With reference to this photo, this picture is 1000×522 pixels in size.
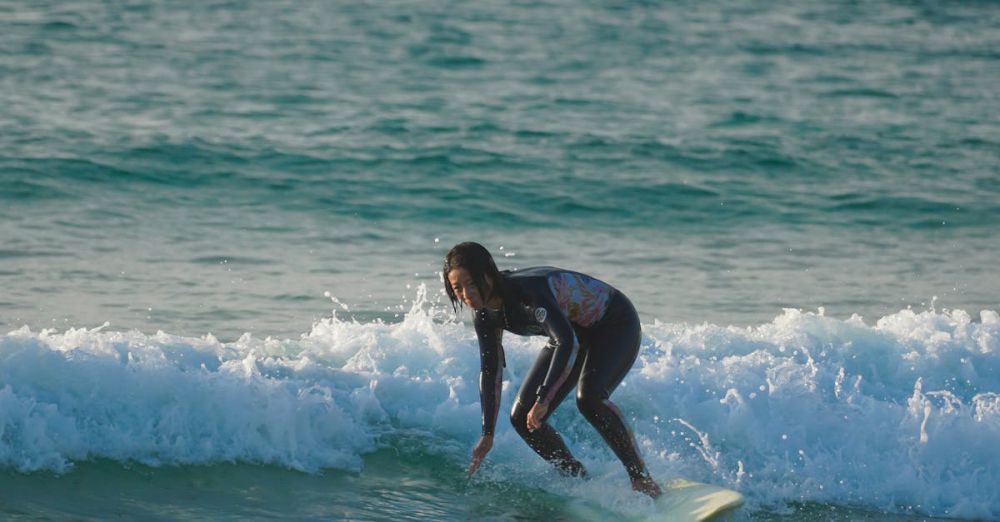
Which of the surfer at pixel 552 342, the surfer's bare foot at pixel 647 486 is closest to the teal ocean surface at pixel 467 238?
the surfer's bare foot at pixel 647 486

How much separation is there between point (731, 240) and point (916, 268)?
1980 mm

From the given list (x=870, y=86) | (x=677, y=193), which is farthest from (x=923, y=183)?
(x=870, y=86)

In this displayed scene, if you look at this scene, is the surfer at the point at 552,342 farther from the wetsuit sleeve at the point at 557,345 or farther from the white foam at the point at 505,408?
the white foam at the point at 505,408

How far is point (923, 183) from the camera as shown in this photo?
1705cm

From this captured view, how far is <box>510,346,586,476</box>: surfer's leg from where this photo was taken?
6.70m

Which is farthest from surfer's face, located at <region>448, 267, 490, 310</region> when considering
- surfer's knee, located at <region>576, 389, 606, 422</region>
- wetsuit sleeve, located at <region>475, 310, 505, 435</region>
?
surfer's knee, located at <region>576, 389, 606, 422</region>

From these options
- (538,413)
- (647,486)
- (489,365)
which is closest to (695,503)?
(647,486)

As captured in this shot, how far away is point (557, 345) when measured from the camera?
6426mm

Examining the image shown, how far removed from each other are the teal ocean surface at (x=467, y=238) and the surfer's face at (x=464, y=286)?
1360 millimetres

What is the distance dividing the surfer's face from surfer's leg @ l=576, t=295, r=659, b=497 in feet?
2.57

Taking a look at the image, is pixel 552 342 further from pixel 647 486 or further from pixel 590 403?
pixel 647 486

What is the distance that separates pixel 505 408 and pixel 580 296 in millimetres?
1789

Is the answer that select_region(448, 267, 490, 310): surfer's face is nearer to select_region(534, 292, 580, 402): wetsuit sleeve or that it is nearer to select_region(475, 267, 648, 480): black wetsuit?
select_region(475, 267, 648, 480): black wetsuit

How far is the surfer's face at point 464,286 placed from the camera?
619 centimetres
